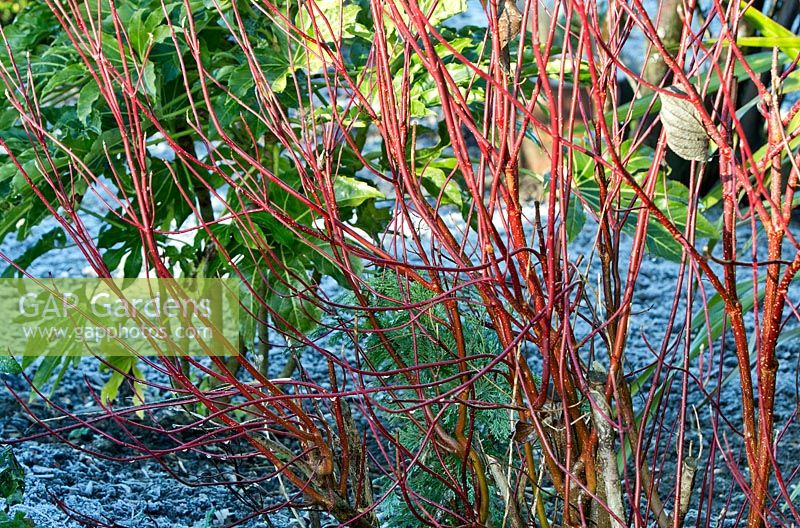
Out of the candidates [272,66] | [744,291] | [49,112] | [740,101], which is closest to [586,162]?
[744,291]

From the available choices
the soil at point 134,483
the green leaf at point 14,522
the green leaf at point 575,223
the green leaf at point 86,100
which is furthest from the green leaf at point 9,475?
the green leaf at point 575,223

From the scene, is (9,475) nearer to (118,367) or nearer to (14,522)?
(14,522)

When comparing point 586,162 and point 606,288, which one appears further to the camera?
point 586,162

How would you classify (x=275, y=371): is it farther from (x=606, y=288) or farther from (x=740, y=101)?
(x=740, y=101)

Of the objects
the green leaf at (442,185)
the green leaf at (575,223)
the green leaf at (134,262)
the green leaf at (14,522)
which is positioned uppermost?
the green leaf at (134,262)

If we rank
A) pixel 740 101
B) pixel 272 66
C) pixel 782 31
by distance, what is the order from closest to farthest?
1. pixel 272 66
2. pixel 782 31
3. pixel 740 101

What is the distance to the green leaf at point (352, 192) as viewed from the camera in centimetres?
185

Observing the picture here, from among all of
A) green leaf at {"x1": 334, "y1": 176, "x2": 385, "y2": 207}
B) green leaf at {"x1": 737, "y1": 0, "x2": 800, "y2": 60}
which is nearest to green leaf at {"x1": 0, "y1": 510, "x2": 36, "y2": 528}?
green leaf at {"x1": 334, "y1": 176, "x2": 385, "y2": 207}

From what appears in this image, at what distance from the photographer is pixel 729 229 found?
863 millimetres

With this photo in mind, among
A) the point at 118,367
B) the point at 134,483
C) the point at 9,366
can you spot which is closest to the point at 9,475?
the point at 9,366

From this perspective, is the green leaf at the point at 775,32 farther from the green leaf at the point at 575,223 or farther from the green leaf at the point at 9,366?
the green leaf at the point at 9,366

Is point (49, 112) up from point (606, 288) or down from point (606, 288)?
up

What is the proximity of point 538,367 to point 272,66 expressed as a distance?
1.62m

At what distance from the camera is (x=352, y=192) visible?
6.14 feet
